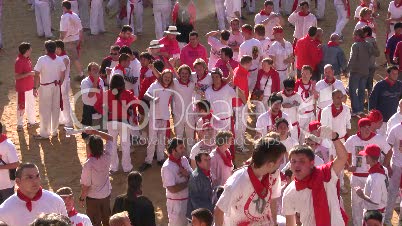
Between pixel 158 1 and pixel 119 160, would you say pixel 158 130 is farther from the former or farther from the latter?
pixel 158 1

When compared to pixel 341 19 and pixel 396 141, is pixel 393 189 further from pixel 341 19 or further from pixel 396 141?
pixel 341 19

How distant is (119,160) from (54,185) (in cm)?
125

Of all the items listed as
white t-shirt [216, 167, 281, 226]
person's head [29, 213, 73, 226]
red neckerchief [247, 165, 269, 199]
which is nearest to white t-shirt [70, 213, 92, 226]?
white t-shirt [216, 167, 281, 226]

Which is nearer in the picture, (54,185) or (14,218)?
(14,218)

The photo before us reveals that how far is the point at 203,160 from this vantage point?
8.67 m

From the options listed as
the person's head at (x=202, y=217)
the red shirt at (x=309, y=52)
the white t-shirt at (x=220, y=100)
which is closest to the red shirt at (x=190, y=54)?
the red shirt at (x=309, y=52)

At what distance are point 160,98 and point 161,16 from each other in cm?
691

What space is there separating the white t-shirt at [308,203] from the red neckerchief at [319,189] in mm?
36

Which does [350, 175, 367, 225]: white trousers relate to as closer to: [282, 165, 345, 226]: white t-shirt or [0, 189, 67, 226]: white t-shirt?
→ [282, 165, 345, 226]: white t-shirt

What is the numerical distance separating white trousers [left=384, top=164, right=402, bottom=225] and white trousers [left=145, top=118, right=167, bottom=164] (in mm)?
3762

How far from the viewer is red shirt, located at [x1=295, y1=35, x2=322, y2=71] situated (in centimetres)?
1378

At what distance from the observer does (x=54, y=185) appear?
1150cm

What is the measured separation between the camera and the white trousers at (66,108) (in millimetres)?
13266

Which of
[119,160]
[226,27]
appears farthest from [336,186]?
[226,27]
